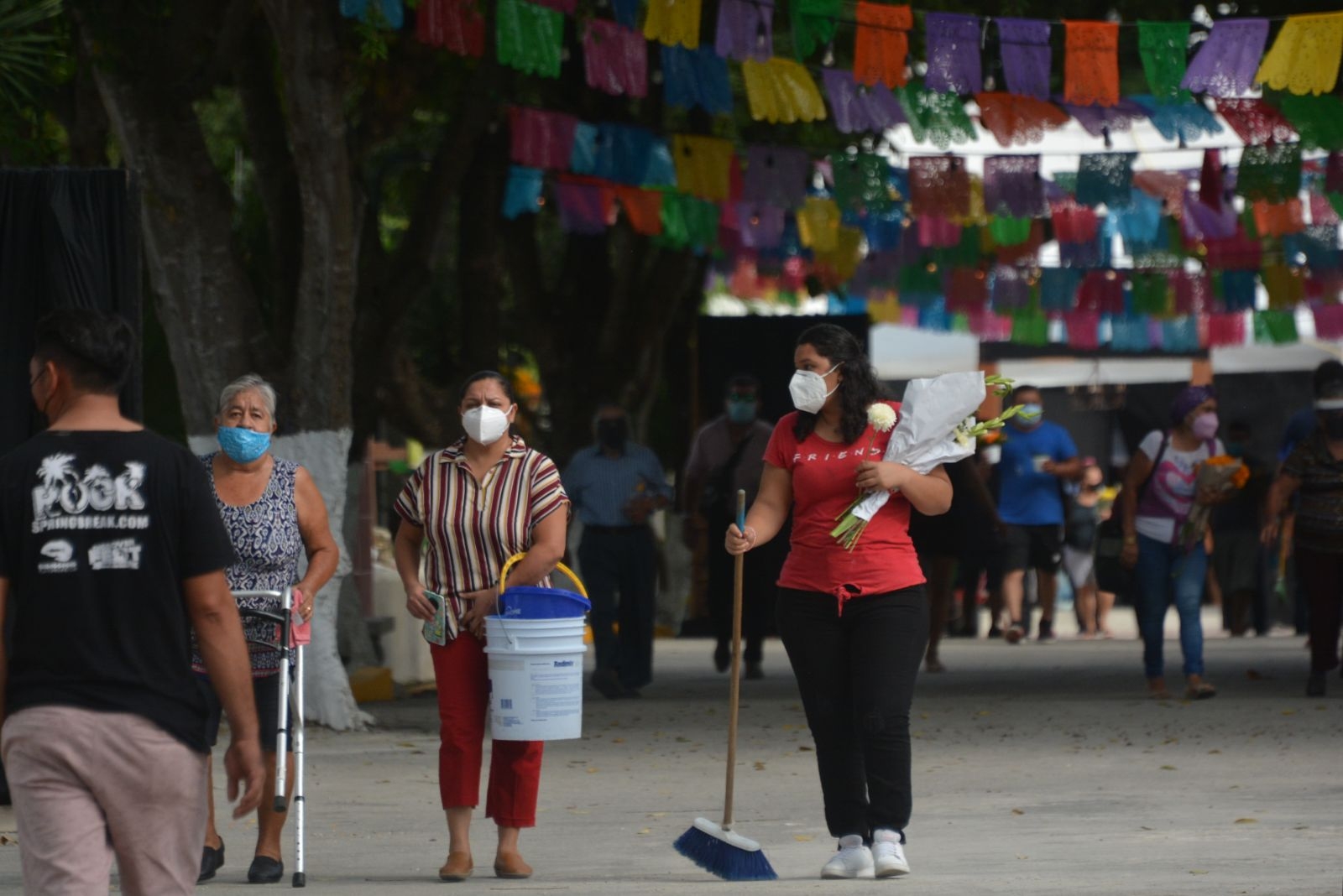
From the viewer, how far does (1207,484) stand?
1302 cm

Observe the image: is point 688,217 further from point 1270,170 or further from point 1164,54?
point 1164,54

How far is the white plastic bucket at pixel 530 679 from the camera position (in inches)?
296

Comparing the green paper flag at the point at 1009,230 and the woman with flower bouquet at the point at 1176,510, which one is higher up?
the green paper flag at the point at 1009,230

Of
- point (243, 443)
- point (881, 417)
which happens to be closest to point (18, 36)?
point (243, 443)

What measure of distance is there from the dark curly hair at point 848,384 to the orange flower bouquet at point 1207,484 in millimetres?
5858

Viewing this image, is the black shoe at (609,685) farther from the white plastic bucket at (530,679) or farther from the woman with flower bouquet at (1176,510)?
the white plastic bucket at (530,679)

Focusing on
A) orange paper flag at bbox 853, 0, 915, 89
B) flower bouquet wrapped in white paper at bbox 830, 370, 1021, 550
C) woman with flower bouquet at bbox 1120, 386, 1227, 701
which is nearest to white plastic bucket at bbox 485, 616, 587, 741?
flower bouquet wrapped in white paper at bbox 830, 370, 1021, 550

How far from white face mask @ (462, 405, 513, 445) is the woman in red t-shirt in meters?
0.99

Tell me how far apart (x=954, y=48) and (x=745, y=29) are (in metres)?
1.27

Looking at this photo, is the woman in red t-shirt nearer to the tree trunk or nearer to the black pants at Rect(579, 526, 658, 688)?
the tree trunk

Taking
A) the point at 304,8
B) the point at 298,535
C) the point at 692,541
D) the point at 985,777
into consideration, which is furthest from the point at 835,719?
the point at 692,541

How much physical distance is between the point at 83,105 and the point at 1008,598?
9.92m

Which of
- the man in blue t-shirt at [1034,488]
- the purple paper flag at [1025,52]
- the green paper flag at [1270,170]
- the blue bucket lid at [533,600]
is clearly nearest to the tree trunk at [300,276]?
the purple paper flag at [1025,52]

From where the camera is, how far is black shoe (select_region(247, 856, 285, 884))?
7.65m
